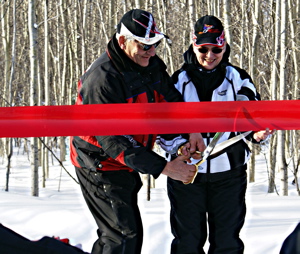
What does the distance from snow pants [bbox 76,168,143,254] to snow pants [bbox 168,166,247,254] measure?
0.45 m

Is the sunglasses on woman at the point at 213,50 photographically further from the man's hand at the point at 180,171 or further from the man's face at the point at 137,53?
the man's hand at the point at 180,171

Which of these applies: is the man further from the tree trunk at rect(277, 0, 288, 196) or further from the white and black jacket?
the tree trunk at rect(277, 0, 288, 196)

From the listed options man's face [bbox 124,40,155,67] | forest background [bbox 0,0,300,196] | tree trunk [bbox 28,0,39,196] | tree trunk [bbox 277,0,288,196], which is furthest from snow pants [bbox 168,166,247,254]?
tree trunk [bbox 28,0,39,196]

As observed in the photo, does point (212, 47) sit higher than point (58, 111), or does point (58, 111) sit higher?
point (212, 47)

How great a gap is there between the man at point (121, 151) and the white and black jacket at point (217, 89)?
0.34 m

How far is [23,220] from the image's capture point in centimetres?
391

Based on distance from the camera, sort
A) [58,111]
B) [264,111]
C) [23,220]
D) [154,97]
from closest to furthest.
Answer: [58,111] → [264,111] → [154,97] → [23,220]

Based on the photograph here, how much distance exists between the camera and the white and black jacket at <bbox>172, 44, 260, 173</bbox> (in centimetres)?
271

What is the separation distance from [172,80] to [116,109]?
2.65 ft

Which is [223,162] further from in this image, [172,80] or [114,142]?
[114,142]

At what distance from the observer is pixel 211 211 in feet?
9.12

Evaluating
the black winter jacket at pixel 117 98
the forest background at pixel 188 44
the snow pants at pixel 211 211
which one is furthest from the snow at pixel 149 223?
the forest background at pixel 188 44

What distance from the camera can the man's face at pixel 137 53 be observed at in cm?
229

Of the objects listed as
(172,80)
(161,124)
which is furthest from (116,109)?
(172,80)
